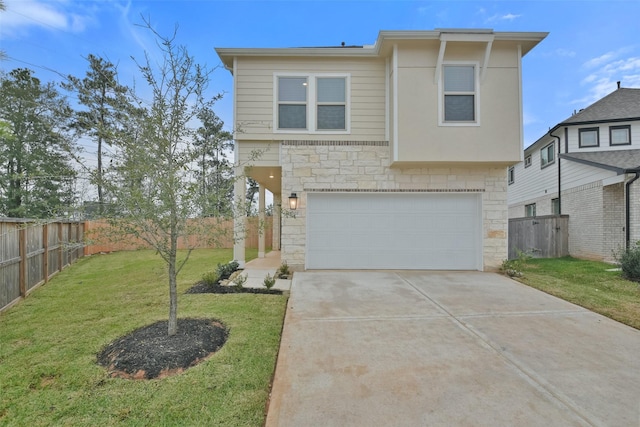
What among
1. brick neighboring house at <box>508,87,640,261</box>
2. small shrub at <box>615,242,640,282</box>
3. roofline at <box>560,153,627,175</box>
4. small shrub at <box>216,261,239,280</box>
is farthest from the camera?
brick neighboring house at <box>508,87,640,261</box>

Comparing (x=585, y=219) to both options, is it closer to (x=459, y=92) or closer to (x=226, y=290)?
(x=459, y=92)

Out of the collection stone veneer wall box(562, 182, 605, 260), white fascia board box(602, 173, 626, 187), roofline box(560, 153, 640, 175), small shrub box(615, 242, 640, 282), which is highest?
roofline box(560, 153, 640, 175)

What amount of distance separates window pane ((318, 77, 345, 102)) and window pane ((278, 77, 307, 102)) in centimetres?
41

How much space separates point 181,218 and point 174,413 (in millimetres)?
1844

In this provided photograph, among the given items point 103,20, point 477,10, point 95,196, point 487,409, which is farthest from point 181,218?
point 477,10

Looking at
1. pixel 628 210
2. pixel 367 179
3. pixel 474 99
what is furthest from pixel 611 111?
pixel 367 179

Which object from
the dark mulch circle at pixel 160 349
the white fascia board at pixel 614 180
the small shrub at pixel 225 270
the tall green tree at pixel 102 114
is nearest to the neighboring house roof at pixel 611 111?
the white fascia board at pixel 614 180

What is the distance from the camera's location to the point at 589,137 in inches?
448

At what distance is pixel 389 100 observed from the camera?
280 inches

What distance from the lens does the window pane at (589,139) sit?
11.3m

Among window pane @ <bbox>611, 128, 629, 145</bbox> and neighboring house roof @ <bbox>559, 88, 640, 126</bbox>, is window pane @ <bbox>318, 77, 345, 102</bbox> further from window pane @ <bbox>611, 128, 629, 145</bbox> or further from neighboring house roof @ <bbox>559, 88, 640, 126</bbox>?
window pane @ <bbox>611, 128, 629, 145</bbox>

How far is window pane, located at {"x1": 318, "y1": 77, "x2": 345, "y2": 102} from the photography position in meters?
7.41

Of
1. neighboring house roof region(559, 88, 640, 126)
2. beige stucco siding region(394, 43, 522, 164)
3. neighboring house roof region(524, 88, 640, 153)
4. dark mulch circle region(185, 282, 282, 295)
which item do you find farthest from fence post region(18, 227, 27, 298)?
neighboring house roof region(559, 88, 640, 126)

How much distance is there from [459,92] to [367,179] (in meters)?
2.94
